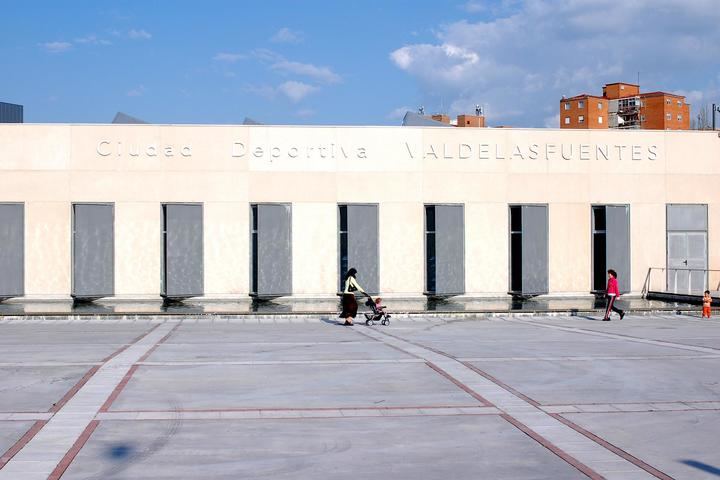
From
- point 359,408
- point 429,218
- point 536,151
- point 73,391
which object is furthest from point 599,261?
point 73,391

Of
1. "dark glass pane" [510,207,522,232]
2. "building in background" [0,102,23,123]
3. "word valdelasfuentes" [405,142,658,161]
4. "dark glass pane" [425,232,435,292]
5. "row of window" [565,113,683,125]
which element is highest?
"row of window" [565,113,683,125]

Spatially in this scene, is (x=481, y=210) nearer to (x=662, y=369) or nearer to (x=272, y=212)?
(x=272, y=212)

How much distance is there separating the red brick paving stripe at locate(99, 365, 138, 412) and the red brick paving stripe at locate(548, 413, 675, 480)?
17.8ft

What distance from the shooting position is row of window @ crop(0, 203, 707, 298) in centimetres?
3256

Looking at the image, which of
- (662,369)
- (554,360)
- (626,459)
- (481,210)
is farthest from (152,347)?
(481,210)

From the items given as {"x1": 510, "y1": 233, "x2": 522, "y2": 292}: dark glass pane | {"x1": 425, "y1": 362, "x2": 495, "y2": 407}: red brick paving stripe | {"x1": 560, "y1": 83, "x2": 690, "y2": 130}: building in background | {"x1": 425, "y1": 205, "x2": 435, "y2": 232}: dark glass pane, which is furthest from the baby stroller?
{"x1": 560, "y1": 83, "x2": 690, "y2": 130}: building in background

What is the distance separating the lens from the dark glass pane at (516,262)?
3481 centimetres

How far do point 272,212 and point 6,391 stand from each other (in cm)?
2150

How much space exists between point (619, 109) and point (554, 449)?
108 meters

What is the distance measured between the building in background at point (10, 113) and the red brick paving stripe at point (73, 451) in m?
36.9

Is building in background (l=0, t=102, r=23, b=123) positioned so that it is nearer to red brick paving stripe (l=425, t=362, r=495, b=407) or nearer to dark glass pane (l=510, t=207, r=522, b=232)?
dark glass pane (l=510, t=207, r=522, b=232)

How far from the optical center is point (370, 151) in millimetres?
33781

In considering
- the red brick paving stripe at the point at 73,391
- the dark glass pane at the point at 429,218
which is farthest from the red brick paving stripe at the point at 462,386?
the dark glass pane at the point at 429,218

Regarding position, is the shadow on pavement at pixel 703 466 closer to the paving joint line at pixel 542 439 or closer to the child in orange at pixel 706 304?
the paving joint line at pixel 542 439
